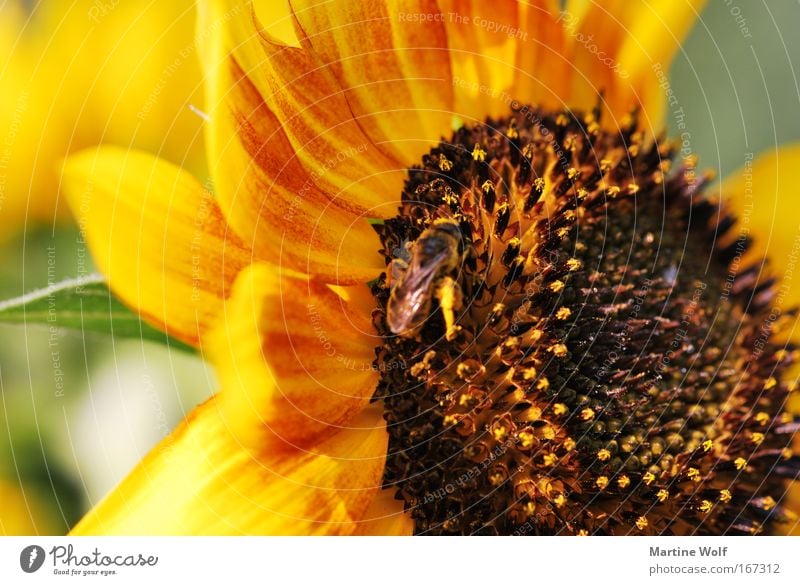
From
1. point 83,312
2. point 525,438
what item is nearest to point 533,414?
point 525,438

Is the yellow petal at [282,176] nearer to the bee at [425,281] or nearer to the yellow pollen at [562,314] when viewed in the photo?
the bee at [425,281]

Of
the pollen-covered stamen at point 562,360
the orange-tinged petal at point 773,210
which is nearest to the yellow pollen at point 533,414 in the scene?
the pollen-covered stamen at point 562,360

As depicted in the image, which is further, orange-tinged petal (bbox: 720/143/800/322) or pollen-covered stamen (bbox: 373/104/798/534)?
orange-tinged petal (bbox: 720/143/800/322)

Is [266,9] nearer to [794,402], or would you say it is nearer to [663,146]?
[663,146]

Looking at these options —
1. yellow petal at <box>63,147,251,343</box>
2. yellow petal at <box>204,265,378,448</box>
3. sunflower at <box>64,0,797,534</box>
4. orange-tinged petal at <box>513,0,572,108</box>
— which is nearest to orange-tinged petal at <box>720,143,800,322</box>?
sunflower at <box>64,0,797,534</box>

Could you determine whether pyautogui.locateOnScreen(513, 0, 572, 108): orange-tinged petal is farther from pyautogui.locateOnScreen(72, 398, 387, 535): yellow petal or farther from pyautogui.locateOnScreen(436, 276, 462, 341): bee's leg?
pyautogui.locateOnScreen(72, 398, 387, 535): yellow petal

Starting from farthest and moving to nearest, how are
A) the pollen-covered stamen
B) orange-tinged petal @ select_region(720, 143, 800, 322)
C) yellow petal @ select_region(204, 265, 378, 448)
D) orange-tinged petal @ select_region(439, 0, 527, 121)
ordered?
orange-tinged petal @ select_region(720, 143, 800, 322), orange-tinged petal @ select_region(439, 0, 527, 121), the pollen-covered stamen, yellow petal @ select_region(204, 265, 378, 448)

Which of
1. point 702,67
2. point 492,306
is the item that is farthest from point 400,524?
point 702,67
